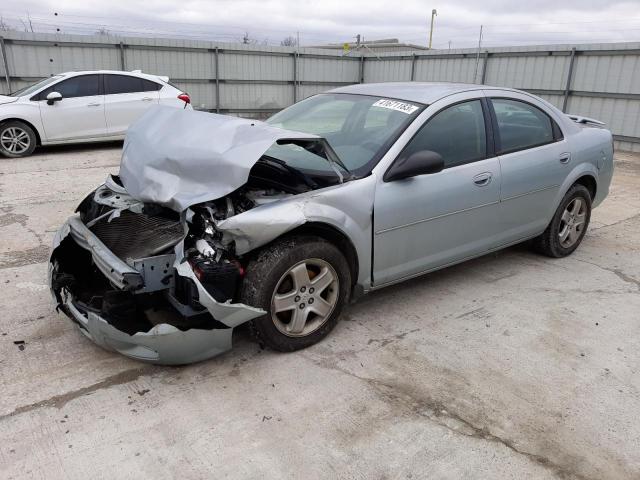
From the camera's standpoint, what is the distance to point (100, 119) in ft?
32.6

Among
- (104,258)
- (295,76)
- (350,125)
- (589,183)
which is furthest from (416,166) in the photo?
(295,76)

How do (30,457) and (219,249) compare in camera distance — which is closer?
(30,457)

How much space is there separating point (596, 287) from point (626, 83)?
9448mm

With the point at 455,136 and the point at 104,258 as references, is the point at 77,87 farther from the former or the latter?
the point at 455,136

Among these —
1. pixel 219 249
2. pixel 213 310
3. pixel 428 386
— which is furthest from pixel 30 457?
pixel 428 386

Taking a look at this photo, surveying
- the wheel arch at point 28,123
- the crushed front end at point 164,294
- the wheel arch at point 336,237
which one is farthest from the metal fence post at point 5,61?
the wheel arch at point 336,237

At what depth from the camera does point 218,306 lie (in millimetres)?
2781

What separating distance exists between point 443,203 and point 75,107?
27.0 ft

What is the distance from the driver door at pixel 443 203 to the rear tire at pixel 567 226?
3.08ft

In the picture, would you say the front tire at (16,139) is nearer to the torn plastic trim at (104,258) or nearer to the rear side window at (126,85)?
the rear side window at (126,85)

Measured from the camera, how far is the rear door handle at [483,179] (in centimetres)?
394

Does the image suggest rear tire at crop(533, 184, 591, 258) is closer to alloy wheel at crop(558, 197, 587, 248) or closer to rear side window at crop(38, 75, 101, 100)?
alloy wheel at crop(558, 197, 587, 248)

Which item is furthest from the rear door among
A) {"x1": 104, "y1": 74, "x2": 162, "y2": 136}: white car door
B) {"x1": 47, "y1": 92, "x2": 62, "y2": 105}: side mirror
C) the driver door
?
{"x1": 47, "y1": 92, "x2": 62, "y2": 105}: side mirror

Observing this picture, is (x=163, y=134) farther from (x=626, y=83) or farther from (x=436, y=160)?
(x=626, y=83)
